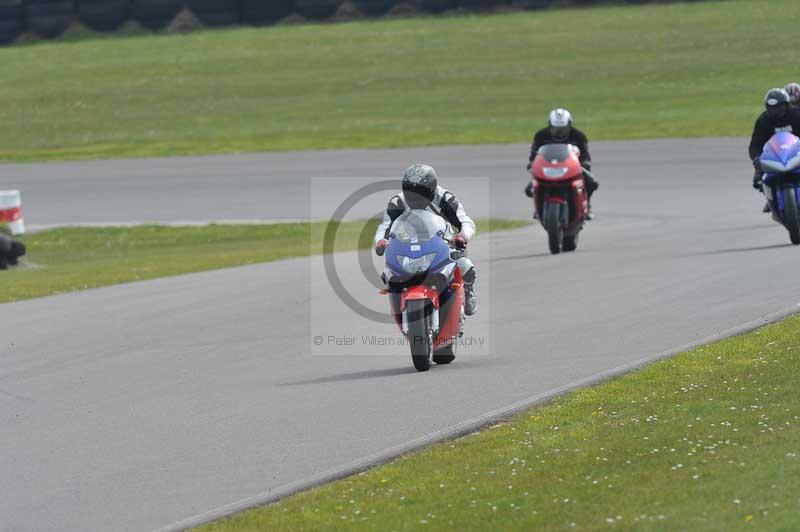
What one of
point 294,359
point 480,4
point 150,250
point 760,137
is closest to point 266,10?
point 480,4

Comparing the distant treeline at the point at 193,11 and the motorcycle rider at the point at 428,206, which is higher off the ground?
the distant treeline at the point at 193,11

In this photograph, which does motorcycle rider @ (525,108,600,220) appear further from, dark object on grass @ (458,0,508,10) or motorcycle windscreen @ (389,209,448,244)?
dark object on grass @ (458,0,508,10)

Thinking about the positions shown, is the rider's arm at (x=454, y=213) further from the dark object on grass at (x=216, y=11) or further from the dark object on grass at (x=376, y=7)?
the dark object on grass at (x=216, y=11)

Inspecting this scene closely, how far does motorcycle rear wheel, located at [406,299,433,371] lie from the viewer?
412 inches

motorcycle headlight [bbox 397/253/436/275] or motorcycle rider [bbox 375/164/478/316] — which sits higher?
motorcycle rider [bbox 375/164/478/316]

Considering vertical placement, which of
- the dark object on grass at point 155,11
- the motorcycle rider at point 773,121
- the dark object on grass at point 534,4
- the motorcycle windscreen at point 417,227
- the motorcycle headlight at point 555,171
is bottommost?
the motorcycle windscreen at point 417,227

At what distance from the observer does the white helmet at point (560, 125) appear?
60.4ft

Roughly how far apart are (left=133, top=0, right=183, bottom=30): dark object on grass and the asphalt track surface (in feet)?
87.2

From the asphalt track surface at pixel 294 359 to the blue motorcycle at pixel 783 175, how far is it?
0.50m

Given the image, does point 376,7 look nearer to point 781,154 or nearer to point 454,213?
point 781,154

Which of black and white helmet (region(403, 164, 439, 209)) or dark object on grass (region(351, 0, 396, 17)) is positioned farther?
dark object on grass (region(351, 0, 396, 17))

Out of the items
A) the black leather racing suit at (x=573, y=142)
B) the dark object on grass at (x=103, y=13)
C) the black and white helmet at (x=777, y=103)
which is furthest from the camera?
the dark object on grass at (x=103, y=13)

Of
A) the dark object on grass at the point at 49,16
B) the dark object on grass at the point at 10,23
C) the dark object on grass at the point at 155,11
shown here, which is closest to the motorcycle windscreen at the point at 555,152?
the dark object on grass at the point at 155,11

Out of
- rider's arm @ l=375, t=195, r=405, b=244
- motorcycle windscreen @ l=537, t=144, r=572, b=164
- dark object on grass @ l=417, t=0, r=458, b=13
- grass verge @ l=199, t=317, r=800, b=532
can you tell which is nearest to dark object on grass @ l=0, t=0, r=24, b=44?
dark object on grass @ l=417, t=0, r=458, b=13
